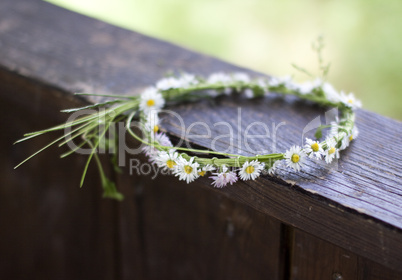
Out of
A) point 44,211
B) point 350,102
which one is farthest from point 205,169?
point 44,211

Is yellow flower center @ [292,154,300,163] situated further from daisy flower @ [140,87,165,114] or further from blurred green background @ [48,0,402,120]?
blurred green background @ [48,0,402,120]

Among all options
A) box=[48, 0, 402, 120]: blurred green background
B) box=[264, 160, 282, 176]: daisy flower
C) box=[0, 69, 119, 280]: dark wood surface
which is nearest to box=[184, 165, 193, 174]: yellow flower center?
box=[264, 160, 282, 176]: daisy flower

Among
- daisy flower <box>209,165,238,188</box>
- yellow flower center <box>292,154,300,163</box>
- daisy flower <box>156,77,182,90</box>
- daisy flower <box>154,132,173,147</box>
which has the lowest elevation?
daisy flower <box>209,165,238,188</box>

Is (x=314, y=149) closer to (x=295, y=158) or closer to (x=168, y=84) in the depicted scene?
(x=295, y=158)

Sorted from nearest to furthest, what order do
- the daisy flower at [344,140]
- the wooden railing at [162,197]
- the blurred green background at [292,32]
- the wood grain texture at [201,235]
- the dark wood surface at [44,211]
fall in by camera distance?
the wooden railing at [162,197], the daisy flower at [344,140], the wood grain texture at [201,235], the dark wood surface at [44,211], the blurred green background at [292,32]

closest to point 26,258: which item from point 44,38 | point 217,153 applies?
point 44,38

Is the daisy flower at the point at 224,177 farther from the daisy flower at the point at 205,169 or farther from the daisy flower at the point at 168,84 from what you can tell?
the daisy flower at the point at 168,84

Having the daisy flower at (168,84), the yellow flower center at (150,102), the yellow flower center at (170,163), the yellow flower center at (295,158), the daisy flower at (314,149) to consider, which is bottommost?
the yellow flower center at (170,163)

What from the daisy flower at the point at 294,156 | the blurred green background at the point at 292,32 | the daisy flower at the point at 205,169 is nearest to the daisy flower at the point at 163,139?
the daisy flower at the point at 205,169
